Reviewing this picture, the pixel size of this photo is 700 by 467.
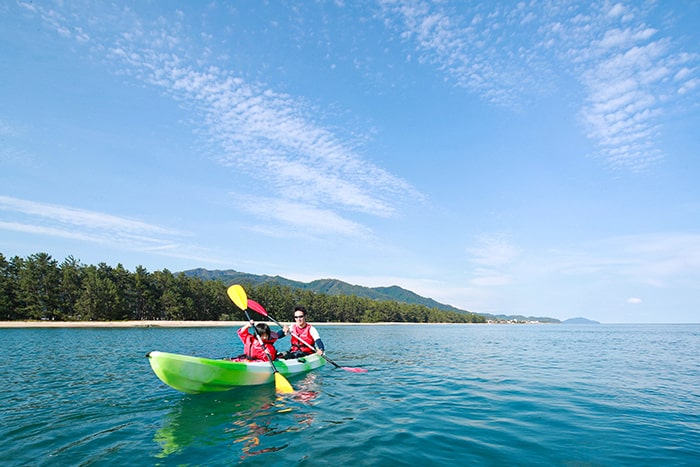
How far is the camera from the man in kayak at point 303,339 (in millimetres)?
17159

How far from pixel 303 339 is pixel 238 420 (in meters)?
8.69

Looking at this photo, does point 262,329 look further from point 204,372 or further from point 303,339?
point 303,339

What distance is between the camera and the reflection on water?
7422 mm

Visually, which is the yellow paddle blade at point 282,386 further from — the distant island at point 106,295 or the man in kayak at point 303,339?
the distant island at point 106,295

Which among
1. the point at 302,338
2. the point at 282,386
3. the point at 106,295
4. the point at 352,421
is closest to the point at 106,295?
the point at 106,295

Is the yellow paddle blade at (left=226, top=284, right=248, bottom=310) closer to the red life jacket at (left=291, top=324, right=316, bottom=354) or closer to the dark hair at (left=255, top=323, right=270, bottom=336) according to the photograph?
the dark hair at (left=255, top=323, right=270, bottom=336)

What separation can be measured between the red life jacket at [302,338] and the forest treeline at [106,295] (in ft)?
218

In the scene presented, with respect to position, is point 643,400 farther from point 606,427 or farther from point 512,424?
point 512,424

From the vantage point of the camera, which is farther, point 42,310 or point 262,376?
point 42,310

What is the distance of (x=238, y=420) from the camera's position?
9.10 m

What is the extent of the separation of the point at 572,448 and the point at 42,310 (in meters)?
84.1

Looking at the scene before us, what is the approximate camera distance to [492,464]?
652 centimetres

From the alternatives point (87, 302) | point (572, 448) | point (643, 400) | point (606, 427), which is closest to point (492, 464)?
point (572, 448)

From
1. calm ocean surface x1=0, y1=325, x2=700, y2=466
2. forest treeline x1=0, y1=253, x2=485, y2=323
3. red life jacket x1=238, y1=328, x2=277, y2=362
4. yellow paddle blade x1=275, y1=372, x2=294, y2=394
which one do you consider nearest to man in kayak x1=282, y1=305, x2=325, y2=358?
calm ocean surface x1=0, y1=325, x2=700, y2=466
